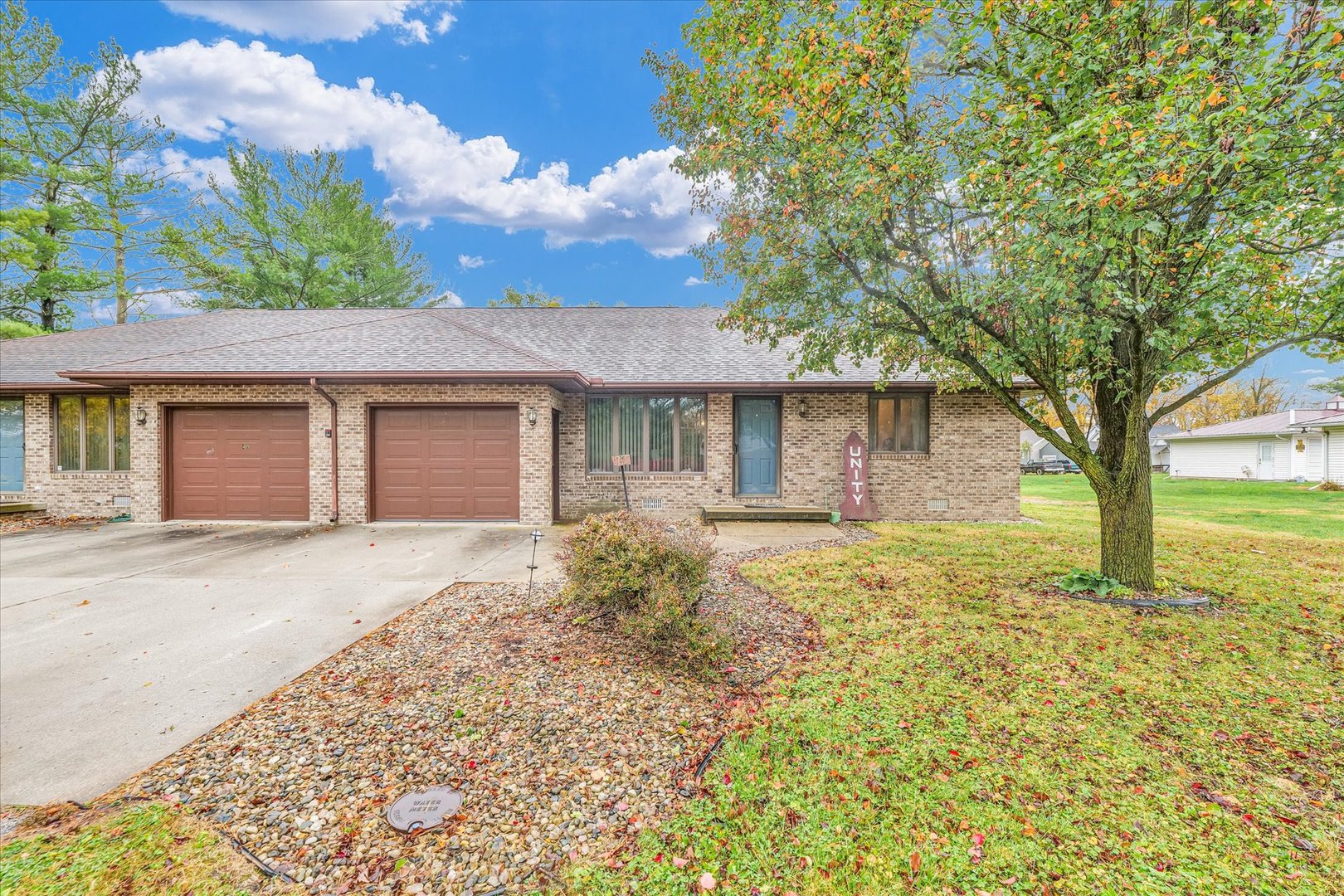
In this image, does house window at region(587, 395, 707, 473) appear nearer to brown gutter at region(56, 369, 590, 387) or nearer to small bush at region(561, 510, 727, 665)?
brown gutter at region(56, 369, 590, 387)

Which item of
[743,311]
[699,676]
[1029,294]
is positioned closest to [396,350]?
[743,311]

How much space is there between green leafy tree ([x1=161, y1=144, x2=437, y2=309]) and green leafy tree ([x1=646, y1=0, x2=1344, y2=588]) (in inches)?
760

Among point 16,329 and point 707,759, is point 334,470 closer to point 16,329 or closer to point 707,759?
point 707,759

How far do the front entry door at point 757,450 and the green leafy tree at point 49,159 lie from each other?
20.6m

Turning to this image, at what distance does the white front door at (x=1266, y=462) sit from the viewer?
78.5ft

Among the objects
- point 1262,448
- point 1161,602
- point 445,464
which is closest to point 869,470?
point 1161,602

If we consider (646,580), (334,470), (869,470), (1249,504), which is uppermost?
(334,470)

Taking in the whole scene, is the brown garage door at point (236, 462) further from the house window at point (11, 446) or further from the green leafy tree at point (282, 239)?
the green leafy tree at point (282, 239)

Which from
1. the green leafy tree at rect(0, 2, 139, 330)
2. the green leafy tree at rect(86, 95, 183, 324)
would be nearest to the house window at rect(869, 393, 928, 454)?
the green leafy tree at rect(0, 2, 139, 330)

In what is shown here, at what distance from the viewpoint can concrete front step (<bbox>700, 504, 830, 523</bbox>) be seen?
9.57 metres

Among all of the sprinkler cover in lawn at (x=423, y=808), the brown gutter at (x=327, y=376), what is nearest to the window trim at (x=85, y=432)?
the brown gutter at (x=327, y=376)

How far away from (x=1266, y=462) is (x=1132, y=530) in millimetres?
30096

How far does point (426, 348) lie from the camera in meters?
9.68

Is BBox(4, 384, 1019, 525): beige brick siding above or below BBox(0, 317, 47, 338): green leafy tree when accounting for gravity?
below
